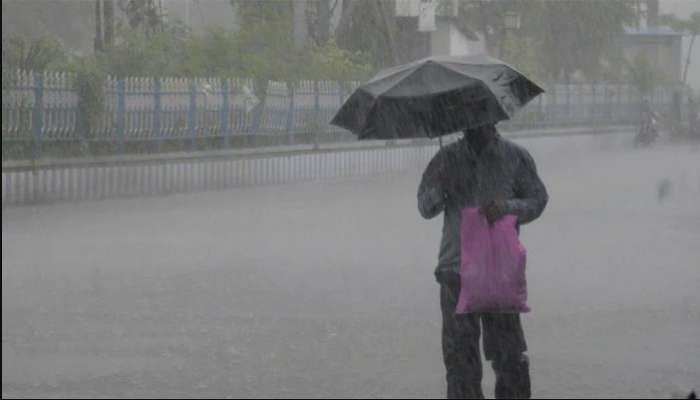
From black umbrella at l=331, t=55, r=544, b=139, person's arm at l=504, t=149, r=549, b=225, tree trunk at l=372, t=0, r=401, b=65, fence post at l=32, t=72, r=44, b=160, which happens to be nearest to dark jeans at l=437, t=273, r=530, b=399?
person's arm at l=504, t=149, r=549, b=225

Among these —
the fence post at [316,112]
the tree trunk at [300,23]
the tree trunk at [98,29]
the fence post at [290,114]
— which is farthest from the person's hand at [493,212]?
the tree trunk at [300,23]

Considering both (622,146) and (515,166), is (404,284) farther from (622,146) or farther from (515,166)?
(622,146)

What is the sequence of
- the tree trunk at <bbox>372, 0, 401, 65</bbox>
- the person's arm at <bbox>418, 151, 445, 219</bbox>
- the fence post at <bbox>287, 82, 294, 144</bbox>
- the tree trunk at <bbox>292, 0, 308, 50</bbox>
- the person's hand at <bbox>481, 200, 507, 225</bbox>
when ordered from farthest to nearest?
1. the tree trunk at <bbox>372, 0, 401, 65</bbox>
2. the tree trunk at <bbox>292, 0, 308, 50</bbox>
3. the fence post at <bbox>287, 82, 294, 144</bbox>
4. the person's arm at <bbox>418, 151, 445, 219</bbox>
5. the person's hand at <bbox>481, 200, 507, 225</bbox>

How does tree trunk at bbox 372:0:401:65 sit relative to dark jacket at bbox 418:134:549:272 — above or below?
below

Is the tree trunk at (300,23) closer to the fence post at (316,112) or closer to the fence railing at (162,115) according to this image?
the fence railing at (162,115)

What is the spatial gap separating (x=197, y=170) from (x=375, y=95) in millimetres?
17173

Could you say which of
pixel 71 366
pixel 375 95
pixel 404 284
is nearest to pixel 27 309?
pixel 71 366

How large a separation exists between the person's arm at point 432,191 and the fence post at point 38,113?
13464mm

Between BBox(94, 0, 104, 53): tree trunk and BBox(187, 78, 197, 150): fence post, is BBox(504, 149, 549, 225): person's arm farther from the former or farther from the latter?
BBox(94, 0, 104, 53): tree trunk

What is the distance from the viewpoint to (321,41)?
33094 millimetres

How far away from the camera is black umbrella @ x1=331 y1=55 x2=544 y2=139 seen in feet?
19.5

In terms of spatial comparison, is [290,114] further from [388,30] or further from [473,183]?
[473,183]

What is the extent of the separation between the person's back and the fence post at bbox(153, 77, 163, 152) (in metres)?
17.5

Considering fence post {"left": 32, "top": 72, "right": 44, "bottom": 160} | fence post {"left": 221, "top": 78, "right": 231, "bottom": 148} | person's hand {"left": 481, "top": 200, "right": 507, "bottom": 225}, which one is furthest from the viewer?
fence post {"left": 221, "top": 78, "right": 231, "bottom": 148}
